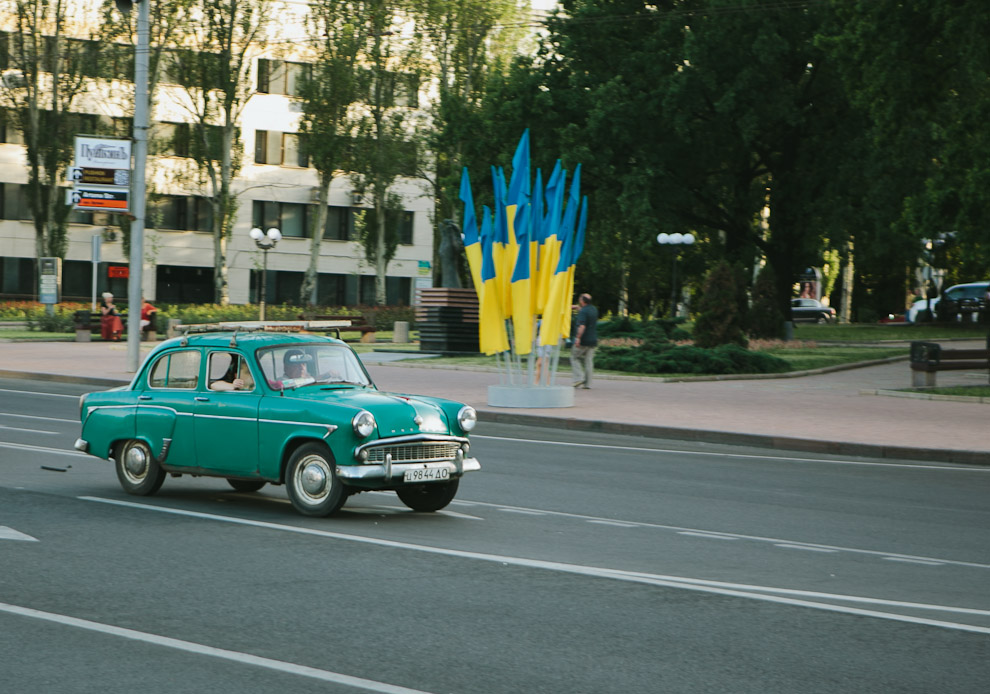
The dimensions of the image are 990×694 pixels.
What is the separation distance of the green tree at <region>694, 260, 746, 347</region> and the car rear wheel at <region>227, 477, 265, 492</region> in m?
24.1

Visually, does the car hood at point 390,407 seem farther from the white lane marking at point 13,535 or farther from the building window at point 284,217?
the building window at point 284,217

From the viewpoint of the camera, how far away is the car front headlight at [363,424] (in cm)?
1030

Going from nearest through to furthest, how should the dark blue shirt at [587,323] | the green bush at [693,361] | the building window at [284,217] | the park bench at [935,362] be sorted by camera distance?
the dark blue shirt at [587,323], the park bench at [935,362], the green bush at [693,361], the building window at [284,217]

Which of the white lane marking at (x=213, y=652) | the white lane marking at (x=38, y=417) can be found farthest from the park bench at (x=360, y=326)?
the white lane marking at (x=213, y=652)

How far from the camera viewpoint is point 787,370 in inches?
1267

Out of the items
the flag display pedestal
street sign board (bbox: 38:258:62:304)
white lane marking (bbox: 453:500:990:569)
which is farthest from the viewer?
street sign board (bbox: 38:258:62:304)

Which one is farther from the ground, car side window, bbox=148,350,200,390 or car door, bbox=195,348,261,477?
car side window, bbox=148,350,200,390

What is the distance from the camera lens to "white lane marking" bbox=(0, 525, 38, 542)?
9422 millimetres

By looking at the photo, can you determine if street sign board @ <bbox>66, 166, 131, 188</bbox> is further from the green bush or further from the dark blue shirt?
the green bush

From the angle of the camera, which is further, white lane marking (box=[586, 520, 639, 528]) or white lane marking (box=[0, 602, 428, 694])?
white lane marking (box=[586, 520, 639, 528])

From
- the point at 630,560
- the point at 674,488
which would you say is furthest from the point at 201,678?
the point at 674,488

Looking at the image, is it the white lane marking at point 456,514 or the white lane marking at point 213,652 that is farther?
the white lane marking at point 456,514

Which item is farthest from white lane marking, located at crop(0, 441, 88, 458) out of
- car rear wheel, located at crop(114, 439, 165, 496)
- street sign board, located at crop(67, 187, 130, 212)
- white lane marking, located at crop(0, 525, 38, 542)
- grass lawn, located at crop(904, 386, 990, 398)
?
→ grass lawn, located at crop(904, 386, 990, 398)

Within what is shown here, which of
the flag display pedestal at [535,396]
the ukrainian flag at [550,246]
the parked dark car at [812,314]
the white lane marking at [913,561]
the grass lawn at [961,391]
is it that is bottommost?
the white lane marking at [913,561]
